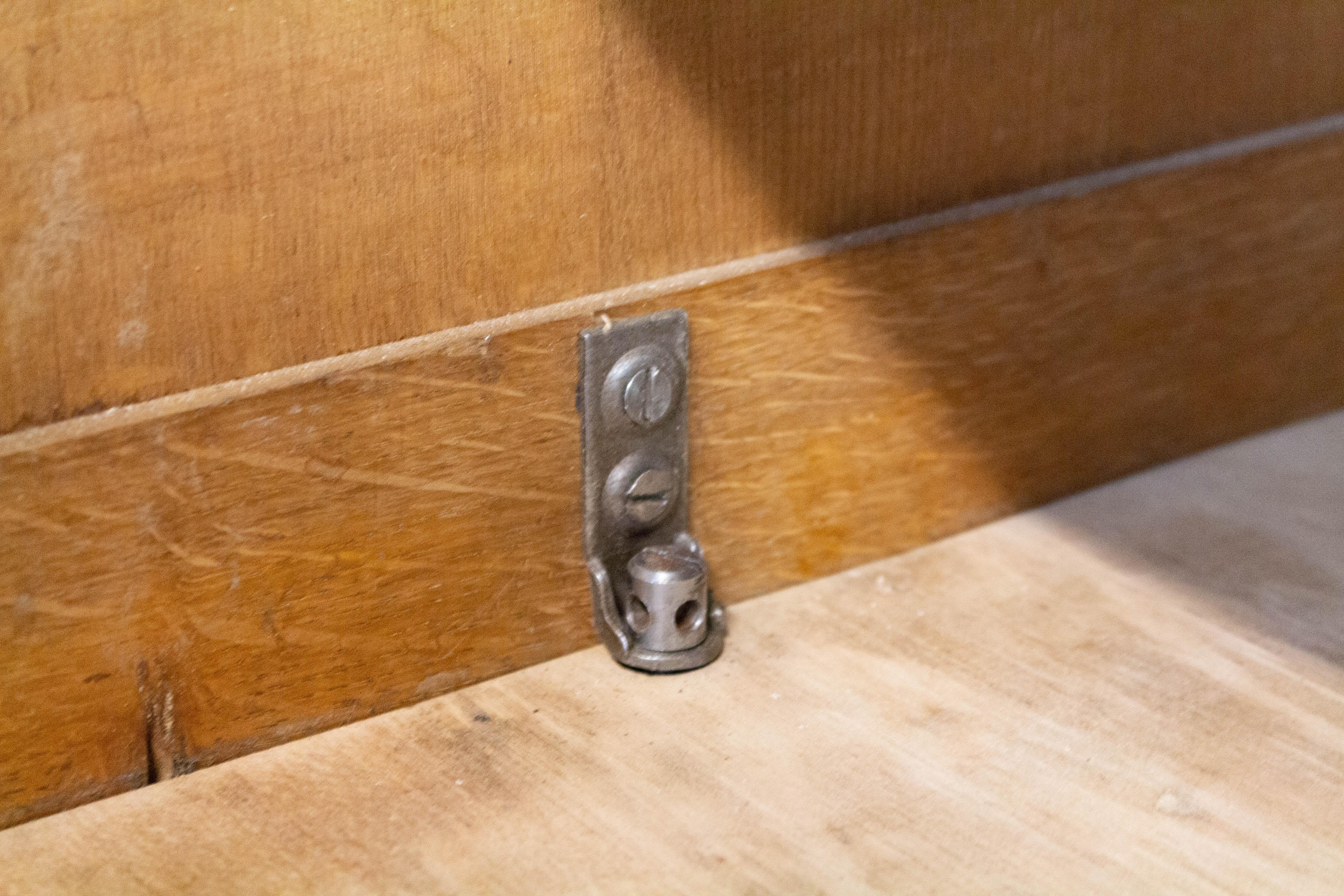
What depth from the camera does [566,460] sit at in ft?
2.91

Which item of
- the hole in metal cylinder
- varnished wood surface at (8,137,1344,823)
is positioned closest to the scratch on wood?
varnished wood surface at (8,137,1344,823)

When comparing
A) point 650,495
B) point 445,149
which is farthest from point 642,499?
point 445,149

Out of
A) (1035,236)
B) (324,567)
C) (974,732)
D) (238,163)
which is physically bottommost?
(974,732)

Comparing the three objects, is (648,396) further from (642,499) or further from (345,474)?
(345,474)

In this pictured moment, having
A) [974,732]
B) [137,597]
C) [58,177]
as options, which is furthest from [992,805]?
[58,177]

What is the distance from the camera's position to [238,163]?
29.2 inches

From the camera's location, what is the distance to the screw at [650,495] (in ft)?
2.97

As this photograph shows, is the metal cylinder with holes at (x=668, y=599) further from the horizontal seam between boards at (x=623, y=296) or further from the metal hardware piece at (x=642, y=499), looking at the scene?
the horizontal seam between boards at (x=623, y=296)

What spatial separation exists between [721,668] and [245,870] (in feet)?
1.07

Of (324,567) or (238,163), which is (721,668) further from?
(238,163)

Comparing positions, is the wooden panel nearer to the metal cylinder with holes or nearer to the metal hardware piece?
the metal hardware piece

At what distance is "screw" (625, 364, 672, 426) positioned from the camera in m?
0.88

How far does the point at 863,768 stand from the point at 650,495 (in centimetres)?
22

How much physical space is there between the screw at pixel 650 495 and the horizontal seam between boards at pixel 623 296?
113 mm
